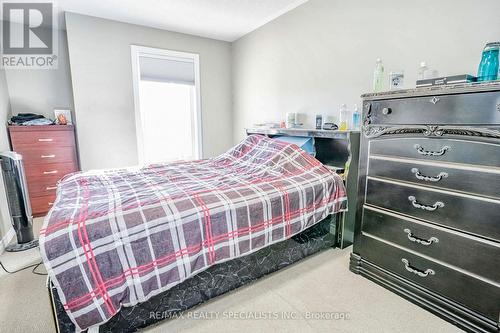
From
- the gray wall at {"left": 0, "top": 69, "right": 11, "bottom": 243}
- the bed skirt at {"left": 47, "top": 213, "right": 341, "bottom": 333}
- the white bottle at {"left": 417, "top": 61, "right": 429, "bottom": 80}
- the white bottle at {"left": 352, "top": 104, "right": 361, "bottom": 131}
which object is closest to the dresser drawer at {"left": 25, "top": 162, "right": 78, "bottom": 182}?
the gray wall at {"left": 0, "top": 69, "right": 11, "bottom": 243}

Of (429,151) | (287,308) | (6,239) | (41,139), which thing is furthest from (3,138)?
(429,151)

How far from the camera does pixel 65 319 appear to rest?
1.05 m

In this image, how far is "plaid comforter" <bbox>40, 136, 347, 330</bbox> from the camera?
1.04 m

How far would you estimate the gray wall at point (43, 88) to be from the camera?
3.18m

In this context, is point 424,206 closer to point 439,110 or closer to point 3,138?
point 439,110

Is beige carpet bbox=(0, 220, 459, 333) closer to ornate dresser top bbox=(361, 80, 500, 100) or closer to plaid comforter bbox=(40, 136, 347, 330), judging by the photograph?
plaid comforter bbox=(40, 136, 347, 330)

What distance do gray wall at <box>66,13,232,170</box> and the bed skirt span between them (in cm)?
249

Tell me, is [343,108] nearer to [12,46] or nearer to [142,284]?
[142,284]

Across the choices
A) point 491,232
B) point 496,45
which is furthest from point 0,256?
point 496,45

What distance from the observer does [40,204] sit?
302cm

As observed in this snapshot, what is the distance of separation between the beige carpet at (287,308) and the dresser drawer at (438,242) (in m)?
0.36

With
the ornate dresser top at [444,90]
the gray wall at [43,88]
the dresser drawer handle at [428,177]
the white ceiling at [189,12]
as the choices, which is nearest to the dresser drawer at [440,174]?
the dresser drawer handle at [428,177]

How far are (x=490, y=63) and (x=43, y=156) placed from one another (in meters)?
4.16

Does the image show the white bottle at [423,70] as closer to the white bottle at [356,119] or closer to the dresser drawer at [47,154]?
the white bottle at [356,119]
